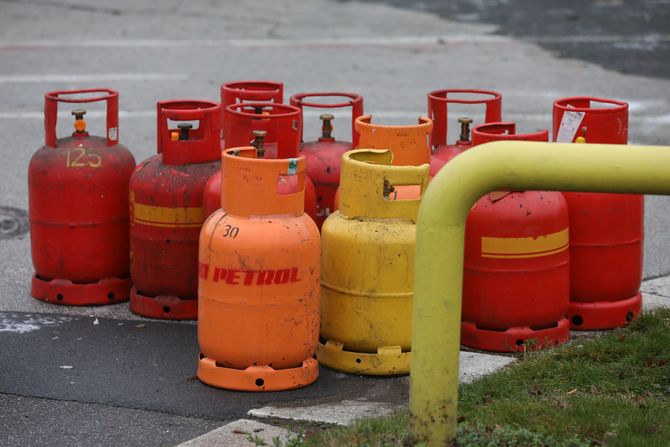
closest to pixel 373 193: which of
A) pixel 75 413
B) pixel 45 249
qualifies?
pixel 75 413

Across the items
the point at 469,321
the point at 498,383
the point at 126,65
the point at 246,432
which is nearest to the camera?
the point at 246,432

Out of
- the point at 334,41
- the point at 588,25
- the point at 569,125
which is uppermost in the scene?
the point at 588,25

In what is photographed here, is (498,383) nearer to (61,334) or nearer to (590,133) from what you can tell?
(590,133)

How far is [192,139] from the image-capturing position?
19.2 ft

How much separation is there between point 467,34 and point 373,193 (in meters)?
10.1

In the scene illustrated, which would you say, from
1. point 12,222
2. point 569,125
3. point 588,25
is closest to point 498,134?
point 569,125

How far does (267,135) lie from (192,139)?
408mm

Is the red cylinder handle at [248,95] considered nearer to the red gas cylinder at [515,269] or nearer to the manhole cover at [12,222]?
the red gas cylinder at [515,269]

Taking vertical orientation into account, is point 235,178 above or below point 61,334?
above

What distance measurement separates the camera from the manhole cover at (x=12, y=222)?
7.34m

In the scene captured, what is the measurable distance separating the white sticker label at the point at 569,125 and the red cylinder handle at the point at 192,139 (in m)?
1.68

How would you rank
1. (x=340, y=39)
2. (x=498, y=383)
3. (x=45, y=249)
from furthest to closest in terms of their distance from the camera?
(x=340, y=39)
(x=45, y=249)
(x=498, y=383)

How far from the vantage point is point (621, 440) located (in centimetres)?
396

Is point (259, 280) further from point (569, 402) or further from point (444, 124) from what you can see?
point (444, 124)
